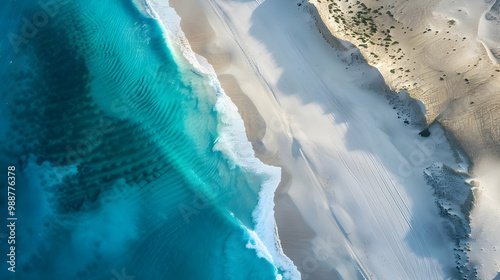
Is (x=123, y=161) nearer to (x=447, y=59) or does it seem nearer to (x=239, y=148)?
(x=239, y=148)

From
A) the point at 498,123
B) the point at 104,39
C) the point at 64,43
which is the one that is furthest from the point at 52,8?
the point at 498,123

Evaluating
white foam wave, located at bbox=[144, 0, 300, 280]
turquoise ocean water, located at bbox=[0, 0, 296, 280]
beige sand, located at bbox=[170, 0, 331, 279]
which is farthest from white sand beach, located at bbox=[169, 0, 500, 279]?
turquoise ocean water, located at bbox=[0, 0, 296, 280]

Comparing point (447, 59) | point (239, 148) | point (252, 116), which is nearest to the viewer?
point (447, 59)

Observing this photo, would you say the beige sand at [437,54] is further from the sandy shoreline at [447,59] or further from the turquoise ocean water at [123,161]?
the turquoise ocean water at [123,161]

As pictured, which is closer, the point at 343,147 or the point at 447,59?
the point at 447,59

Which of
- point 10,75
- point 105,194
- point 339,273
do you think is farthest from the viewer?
point 10,75

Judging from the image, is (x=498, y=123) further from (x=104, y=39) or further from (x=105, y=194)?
(x=104, y=39)

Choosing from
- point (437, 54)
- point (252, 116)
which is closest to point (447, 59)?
point (437, 54)
